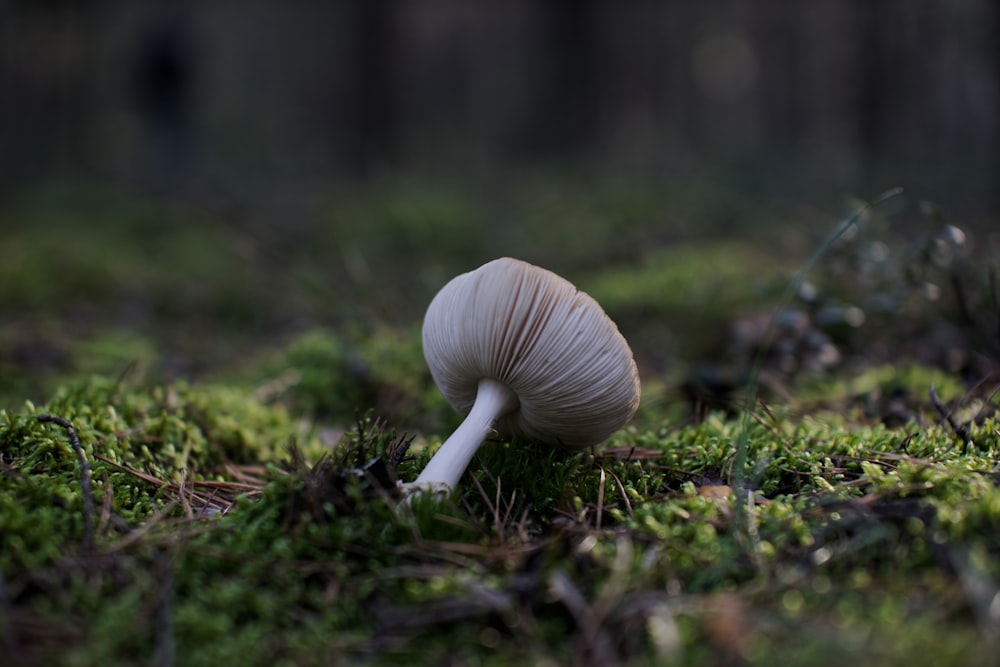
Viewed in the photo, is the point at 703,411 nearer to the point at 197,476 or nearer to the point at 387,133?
the point at 197,476

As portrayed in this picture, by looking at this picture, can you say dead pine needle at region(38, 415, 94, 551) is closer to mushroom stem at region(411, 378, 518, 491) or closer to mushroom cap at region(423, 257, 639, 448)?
mushroom stem at region(411, 378, 518, 491)

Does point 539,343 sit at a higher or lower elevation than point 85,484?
higher

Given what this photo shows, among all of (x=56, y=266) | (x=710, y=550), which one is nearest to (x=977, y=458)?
(x=710, y=550)

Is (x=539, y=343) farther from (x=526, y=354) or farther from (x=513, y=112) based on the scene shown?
(x=513, y=112)

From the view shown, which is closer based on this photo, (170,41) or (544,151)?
(170,41)

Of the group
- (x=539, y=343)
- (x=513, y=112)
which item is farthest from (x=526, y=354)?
(x=513, y=112)

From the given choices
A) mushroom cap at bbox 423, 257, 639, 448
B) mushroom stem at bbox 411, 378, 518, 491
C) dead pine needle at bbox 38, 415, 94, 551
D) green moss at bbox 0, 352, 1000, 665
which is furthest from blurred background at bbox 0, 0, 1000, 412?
mushroom stem at bbox 411, 378, 518, 491
